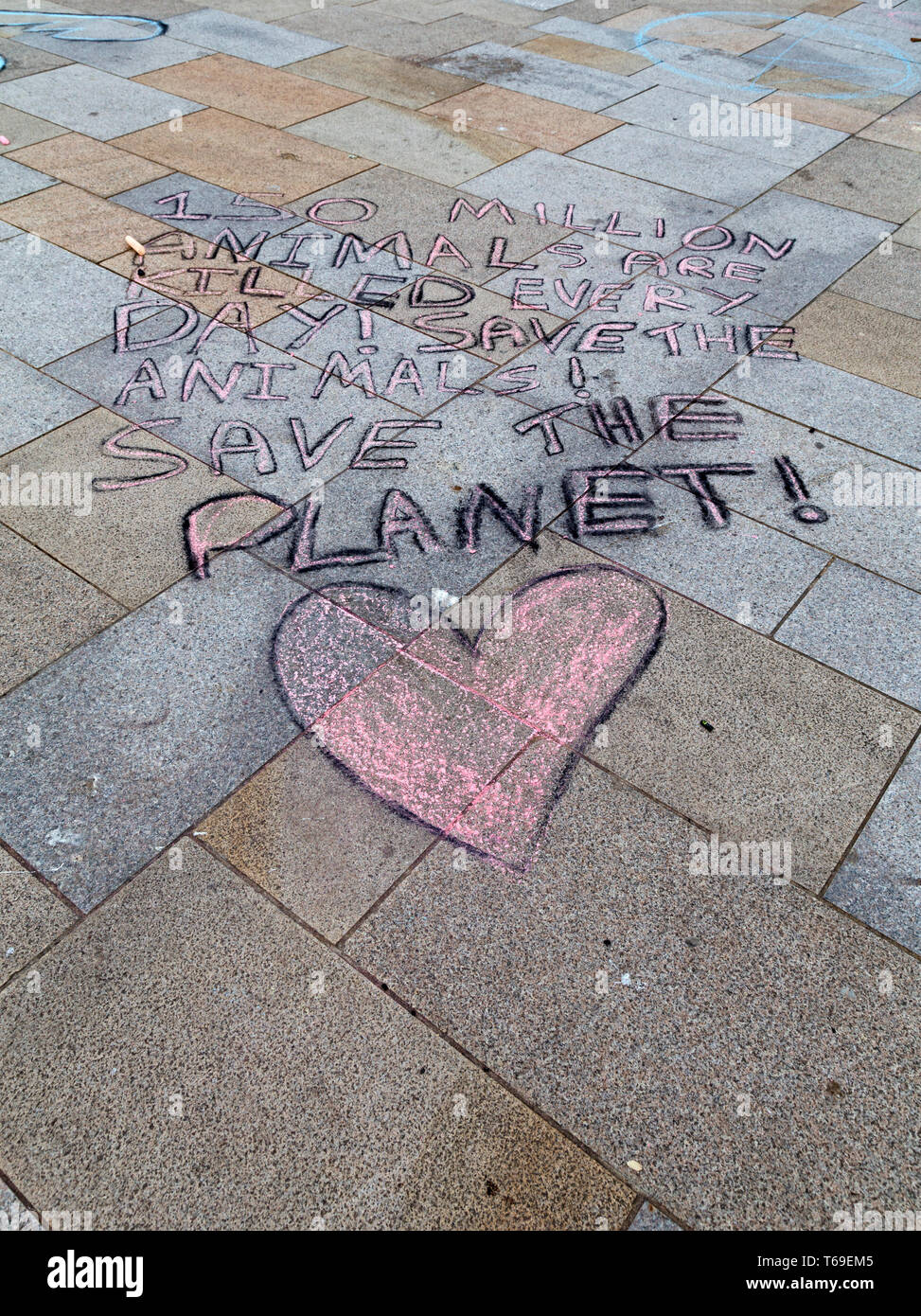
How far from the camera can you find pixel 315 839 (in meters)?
4.14

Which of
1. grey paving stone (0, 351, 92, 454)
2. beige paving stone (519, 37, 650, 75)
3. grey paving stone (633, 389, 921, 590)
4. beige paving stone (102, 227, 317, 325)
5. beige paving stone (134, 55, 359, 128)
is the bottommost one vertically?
grey paving stone (0, 351, 92, 454)

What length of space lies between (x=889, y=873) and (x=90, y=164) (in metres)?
9.78

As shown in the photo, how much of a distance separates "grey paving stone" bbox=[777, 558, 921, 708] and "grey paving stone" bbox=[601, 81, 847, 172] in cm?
676

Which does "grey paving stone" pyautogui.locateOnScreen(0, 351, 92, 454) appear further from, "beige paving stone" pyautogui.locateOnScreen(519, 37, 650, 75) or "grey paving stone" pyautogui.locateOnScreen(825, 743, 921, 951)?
"beige paving stone" pyautogui.locateOnScreen(519, 37, 650, 75)

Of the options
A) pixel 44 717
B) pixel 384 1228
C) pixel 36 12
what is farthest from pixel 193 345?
pixel 36 12

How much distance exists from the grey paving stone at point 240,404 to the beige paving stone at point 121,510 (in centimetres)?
18

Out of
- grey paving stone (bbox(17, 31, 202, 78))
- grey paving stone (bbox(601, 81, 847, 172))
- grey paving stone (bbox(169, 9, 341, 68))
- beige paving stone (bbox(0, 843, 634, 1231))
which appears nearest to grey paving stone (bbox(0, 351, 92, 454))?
beige paving stone (bbox(0, 843, 634, 1231))

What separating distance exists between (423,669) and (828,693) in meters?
2.16

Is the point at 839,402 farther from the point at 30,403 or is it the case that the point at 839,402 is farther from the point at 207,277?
the point at 30,403

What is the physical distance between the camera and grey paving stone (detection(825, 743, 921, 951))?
3.97 metres

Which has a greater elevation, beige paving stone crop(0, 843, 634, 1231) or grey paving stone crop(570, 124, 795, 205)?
grey paving stone crop(570, 124, 795, 205)

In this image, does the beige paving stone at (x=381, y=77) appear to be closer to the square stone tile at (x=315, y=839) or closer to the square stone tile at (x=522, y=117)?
the square stone tile at (x=522, y=117)

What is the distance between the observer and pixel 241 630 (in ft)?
16.4

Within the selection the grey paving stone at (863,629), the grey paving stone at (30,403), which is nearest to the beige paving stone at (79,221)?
the grey paving stone at (30,403)
